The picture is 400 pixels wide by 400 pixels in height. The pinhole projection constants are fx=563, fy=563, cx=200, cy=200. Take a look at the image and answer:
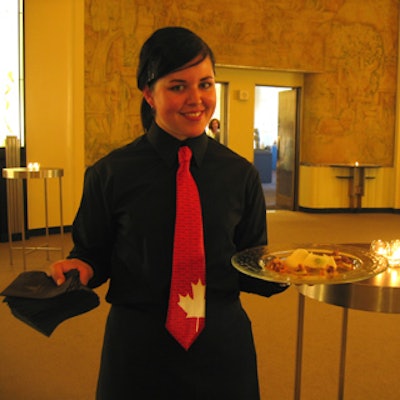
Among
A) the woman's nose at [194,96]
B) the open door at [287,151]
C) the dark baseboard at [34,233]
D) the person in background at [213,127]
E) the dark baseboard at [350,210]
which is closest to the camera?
the woman's nose at [194,96]

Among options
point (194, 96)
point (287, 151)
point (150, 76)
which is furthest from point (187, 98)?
point (287, 151)

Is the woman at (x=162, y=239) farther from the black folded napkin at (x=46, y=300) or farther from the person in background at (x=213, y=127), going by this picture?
the person in background at (x=213, y=127)

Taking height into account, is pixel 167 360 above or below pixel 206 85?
below

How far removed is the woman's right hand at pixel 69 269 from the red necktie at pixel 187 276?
0.78 feet

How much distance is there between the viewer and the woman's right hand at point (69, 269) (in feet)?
4.71

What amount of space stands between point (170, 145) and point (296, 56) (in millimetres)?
10267

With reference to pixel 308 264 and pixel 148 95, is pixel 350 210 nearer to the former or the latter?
pixel 308 264

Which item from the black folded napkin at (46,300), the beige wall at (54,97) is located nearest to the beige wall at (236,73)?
the beige wall at (54,97)

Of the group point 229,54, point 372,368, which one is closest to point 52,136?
point 229,54

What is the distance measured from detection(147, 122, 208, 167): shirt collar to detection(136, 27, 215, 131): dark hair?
0.47 ft

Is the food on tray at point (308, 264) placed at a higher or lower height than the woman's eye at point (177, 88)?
lower

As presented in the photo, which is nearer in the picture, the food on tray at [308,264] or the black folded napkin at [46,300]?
the black folded napkin at [46,300]

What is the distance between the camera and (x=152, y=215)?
1536 mm

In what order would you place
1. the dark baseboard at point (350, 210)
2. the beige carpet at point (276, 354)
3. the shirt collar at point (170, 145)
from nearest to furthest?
the shirt collar at point (170, 145)
the beige carpet at point (276, 354)
the dark baseboard at point (350, 210)
